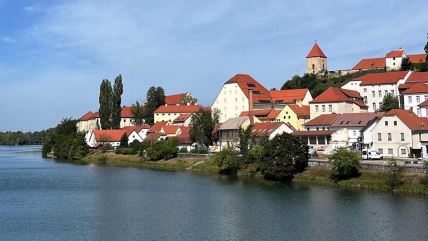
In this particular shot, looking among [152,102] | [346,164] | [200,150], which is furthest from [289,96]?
[346,164]

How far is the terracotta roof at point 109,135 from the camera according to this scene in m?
91.3

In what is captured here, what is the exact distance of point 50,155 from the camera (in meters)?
105

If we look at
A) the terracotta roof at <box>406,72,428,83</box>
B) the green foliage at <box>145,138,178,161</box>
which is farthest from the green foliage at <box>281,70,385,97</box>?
the green foliage at <box>145,138,178,161</box>

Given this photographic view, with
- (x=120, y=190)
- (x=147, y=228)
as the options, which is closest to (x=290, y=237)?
(x=147, y=228)

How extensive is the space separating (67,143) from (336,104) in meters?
49.2

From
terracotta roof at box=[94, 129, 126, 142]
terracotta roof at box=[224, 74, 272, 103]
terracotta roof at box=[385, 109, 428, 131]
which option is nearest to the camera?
terracotta roof at box=[385, 109, 428, 131]

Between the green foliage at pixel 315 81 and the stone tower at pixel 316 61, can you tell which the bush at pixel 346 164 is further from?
the stone tower at pixel 316 61

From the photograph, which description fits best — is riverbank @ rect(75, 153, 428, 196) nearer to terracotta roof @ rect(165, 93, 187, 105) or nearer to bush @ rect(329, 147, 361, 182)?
bush @ rect(329, 147, 361, 182)

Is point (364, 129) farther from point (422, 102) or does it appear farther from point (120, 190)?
point (120, 190)

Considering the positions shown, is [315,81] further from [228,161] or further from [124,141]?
[228,161]

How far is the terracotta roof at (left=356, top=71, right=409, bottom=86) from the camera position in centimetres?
7006

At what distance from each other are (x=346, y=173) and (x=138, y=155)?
130 ft

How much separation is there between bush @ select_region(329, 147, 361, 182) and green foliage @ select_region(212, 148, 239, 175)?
13.0 m

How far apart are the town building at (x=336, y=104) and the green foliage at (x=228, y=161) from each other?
19044 millimetres
